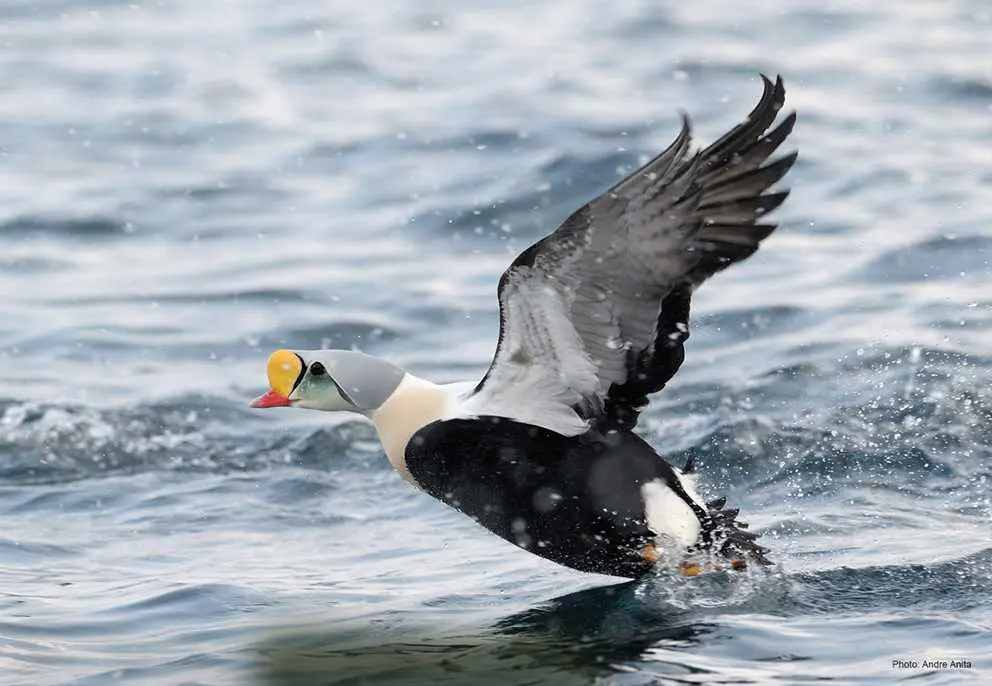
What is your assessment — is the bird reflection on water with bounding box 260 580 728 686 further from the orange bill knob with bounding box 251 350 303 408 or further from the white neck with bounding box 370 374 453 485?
the orange bill knob with bounding box 251 350 303 408

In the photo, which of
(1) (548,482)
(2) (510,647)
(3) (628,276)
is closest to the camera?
(3) (628,276)

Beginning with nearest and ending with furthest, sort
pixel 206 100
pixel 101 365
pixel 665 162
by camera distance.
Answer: pixel 665 162 → pixel 101 365 → pixel 206 100

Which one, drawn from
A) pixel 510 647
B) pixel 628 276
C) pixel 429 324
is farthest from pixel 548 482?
pixel 429 324

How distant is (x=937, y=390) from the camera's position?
303 inches

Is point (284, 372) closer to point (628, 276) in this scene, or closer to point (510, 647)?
point (510, 647)

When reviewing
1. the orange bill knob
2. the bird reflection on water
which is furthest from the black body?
the orange bill knob

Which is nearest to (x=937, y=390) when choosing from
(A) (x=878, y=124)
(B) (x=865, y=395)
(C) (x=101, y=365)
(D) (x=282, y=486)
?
(B) (x=865, y=395)

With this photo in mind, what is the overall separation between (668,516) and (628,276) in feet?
2.54

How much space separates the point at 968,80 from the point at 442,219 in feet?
13.6

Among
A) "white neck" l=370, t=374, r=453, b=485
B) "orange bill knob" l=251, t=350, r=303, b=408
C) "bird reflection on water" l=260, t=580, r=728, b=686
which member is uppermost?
"orange bill knob" l=251, t=350, r=303, b=408

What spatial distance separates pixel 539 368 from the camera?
529 cm

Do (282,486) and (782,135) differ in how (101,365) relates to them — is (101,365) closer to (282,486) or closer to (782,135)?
(282,486)

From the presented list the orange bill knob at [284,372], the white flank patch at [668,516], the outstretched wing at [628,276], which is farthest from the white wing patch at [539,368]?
the orange bill knob at [284,372]

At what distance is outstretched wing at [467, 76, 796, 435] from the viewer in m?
4.84
